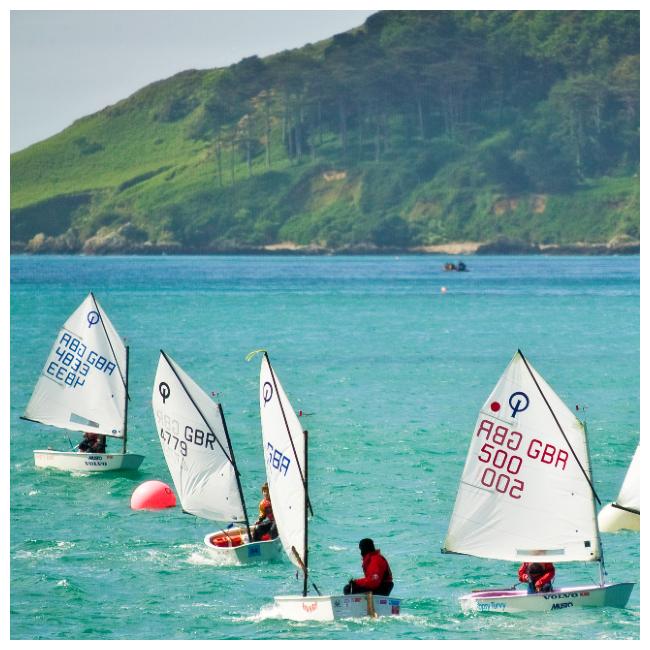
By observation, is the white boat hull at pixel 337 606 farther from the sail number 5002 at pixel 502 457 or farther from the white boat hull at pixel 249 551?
the white boat hull at pixel 249 551

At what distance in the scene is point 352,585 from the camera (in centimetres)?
2972

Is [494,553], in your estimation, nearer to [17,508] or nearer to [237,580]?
[237,580]

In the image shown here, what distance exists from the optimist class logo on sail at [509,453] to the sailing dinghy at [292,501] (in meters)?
Result: 3.83

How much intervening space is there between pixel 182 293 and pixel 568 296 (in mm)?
43265

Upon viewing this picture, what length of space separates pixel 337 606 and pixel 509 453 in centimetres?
545

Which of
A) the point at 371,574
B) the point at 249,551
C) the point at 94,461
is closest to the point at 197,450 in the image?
the point at 249,551

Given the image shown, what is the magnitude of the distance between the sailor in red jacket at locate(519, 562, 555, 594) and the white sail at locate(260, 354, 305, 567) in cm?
476

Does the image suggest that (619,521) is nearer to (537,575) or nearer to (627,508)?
(627,508)

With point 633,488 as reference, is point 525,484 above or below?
above

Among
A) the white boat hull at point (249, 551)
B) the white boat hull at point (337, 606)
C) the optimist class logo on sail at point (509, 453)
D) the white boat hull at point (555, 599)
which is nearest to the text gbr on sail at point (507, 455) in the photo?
the optimist class logo on sail at point (509, 453)

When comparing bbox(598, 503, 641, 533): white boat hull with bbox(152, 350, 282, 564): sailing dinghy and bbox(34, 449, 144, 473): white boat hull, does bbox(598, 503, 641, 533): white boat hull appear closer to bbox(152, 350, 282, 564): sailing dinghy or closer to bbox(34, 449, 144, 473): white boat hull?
bbox(152, 350, 282, 564): sailing dinghy

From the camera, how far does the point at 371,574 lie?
2956cm

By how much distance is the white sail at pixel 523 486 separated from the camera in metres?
32.0
